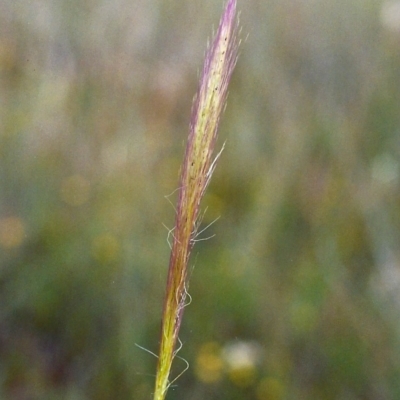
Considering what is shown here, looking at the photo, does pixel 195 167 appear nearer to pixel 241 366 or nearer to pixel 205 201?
pixel 241 366

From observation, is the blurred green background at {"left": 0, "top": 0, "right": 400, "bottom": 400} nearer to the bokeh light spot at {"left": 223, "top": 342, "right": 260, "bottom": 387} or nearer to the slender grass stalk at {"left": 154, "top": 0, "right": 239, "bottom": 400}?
the bokeh light spot at {"left": 223, "top": 342, "right": 260, "bottom": 387}

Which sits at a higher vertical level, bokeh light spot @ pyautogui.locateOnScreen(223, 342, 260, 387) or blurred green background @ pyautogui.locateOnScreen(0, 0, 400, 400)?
blurred green background @ pyautogui.locateOnScreen(0, 0, 400, 400)

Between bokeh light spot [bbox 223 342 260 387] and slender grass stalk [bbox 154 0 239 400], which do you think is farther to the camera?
bokeh light spot [bbox 223 342 260 387]

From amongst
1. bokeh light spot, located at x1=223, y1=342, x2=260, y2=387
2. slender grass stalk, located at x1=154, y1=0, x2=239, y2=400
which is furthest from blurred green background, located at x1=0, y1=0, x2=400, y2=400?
slender grass stalk, located at x1=154, y1=0, x2=239, y2=400

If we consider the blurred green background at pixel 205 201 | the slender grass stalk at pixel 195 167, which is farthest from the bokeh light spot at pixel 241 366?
the slender grass stalk at pixel 195 167

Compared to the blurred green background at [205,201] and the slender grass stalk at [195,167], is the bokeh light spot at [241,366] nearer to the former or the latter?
the blurred green background at [205,201]
